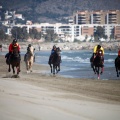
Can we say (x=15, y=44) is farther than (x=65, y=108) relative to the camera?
Yes

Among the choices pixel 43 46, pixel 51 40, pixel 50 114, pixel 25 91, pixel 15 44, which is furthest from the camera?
pixel 51 40

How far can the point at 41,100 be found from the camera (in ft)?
26.9

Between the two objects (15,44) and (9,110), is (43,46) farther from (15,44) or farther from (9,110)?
(9,110)

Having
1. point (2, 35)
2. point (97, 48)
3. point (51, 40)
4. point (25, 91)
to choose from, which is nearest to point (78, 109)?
point (25, 91)

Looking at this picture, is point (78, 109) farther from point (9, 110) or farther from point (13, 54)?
point (13, 54)

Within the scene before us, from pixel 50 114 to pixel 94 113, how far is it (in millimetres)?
807

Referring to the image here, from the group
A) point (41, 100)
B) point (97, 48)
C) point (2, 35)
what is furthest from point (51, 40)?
point (41, 100)

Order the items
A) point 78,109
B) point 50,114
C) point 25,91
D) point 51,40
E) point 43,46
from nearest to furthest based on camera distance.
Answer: point 50,114
point 78,109
point 25,91
point 43,46
point 51,40

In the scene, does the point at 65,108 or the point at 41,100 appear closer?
the point at 65,108

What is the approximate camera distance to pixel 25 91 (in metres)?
9.71

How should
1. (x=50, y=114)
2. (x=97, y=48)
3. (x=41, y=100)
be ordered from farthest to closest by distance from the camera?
1. (x=97, y=48)
2. (x=41, y=100)
3. (x=50, y=114)

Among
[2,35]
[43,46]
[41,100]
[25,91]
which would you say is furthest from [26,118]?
[2,35]

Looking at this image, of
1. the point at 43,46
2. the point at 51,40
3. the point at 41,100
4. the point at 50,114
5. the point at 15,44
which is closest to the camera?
the point at 50,114

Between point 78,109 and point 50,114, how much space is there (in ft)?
2.70
